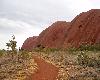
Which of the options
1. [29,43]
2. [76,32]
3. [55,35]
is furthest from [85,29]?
[29,43]

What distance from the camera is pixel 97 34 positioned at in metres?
74.8

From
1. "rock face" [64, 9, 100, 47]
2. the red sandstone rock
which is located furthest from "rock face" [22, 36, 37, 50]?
"rock face" [64, 9, 100, 47]

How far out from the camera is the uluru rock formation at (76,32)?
3029 inches

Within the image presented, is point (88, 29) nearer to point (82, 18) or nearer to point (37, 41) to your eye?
point (82, 18)

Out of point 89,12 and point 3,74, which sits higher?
point 89,12

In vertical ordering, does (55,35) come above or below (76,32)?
above

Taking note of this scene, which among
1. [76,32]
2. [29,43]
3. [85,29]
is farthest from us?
[29,43]

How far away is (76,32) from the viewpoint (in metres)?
83.6

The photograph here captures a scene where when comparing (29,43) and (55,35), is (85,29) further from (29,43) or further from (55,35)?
(29,43)

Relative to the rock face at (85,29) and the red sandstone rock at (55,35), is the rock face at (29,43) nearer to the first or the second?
the red sandstone rock at (55,35)

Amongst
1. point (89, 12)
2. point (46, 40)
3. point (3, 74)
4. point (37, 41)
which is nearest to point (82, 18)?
point (89, 12)

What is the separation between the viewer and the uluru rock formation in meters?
76.9

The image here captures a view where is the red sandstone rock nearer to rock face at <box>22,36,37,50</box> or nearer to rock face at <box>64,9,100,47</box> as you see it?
rock face at <box>64,9,100,47</box>

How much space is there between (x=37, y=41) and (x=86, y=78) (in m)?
85.4
